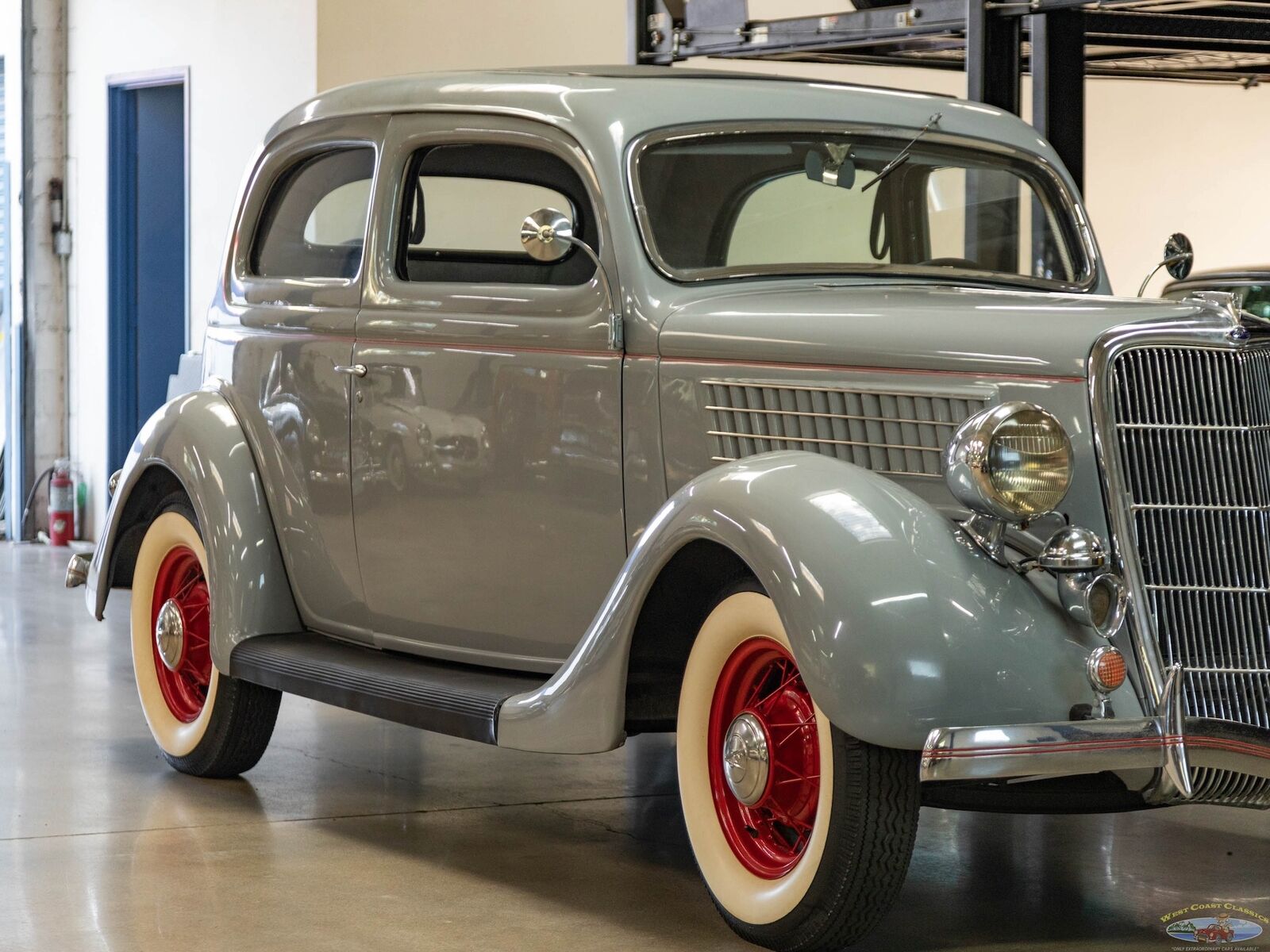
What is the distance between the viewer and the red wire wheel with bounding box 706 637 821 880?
3.37m

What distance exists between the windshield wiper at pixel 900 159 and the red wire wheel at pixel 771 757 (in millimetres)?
1425

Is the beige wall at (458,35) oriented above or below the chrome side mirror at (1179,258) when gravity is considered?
above

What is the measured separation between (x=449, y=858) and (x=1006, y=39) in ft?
10.5

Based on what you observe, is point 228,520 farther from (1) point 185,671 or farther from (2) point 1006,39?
(2) point 1006,39

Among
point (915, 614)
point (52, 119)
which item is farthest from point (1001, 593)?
point (52, 119)

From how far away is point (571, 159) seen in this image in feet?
13.8

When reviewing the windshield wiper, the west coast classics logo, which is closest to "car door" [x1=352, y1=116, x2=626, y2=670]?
the windshield wiper

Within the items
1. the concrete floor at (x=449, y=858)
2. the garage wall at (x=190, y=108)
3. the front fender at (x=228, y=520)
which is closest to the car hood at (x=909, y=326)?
the concrete floor at (x=449, y=858)

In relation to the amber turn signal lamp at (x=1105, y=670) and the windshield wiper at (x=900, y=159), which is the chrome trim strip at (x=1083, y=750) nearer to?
the amber turn signal lamp at (x=1105, y=670)

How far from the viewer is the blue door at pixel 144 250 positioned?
11.0m

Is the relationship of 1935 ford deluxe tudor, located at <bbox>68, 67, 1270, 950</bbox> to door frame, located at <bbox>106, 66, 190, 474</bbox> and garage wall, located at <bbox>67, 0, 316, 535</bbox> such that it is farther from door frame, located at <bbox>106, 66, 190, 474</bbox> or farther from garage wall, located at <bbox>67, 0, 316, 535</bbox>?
door frame, located at <bbox>106, 66, 190, 474</bbox>

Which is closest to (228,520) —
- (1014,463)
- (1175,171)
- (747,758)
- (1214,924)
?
(747,758)

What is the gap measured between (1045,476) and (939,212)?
146 centimetres

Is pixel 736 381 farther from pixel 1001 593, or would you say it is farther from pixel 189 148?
pixel 189 148
